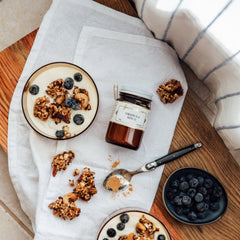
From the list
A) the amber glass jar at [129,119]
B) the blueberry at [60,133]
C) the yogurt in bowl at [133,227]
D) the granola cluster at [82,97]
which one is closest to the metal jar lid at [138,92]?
the amber glass jar at [129,119]

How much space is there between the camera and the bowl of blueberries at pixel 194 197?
85 cm

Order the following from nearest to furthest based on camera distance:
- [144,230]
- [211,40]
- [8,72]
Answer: [211,40], [144,230], [8,72]

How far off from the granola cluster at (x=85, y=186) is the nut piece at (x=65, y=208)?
0.11 feet

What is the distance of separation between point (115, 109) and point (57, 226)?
42 centimetres

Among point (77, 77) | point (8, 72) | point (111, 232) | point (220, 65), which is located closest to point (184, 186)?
point (111, 232)

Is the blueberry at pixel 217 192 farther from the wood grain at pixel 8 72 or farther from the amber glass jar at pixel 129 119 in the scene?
the wood grain at pixel 8 72

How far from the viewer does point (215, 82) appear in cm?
87

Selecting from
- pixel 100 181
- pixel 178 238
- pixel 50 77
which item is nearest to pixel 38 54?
pixel 50 77

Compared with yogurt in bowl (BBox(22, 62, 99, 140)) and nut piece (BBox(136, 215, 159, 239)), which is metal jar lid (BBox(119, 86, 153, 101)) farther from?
nut piece (BBox(136, 215, 159, 239))

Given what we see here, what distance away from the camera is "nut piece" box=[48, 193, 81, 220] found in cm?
86

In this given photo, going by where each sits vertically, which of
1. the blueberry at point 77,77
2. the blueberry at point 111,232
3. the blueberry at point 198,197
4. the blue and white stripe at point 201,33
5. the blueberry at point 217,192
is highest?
the blue and white stripe at point 201,33

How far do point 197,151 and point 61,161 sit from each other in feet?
1.45

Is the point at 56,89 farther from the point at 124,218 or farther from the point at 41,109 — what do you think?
the point at 124,218

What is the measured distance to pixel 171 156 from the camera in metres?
0.90
